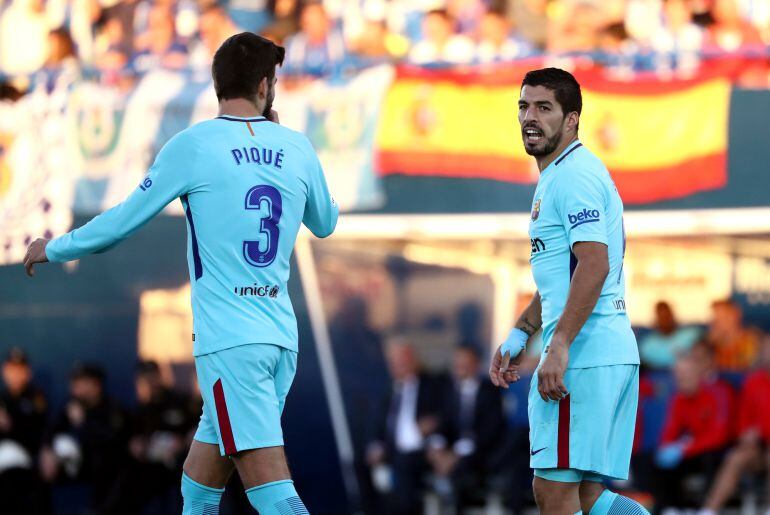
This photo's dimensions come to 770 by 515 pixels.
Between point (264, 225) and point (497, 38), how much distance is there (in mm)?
7804

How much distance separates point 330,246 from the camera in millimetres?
12578

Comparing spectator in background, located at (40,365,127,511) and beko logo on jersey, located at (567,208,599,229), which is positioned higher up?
beko logo on jersey, located at (567,208,599,229)

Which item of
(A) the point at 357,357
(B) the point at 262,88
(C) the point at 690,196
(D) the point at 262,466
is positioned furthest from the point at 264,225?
(A) the point at 357,357

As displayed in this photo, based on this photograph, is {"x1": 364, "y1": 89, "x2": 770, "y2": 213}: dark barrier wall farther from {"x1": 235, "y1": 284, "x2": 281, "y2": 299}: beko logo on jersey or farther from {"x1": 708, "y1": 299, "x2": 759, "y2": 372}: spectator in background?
{"x1": 235, "y1": 284, "x2": 281, "y2": 299}: beko logo on jersey

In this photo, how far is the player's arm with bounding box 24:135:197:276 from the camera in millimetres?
4977

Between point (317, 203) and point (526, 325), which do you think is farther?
point (526, 325)

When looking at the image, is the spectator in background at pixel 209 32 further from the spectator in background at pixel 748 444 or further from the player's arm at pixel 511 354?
the player's arm at pixel 511 354

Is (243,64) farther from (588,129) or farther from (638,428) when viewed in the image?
(588,129)

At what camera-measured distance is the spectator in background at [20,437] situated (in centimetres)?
1177

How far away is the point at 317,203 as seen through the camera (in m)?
5.20

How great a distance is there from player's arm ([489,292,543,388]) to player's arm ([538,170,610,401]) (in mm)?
417

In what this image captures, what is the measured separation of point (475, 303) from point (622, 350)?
7387mm

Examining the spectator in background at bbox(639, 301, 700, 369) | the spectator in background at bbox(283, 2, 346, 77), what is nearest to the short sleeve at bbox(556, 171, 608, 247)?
the spectator in background at bbox(639, 301, 700, 369)

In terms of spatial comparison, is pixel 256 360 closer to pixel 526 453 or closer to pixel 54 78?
pixel 526 453
